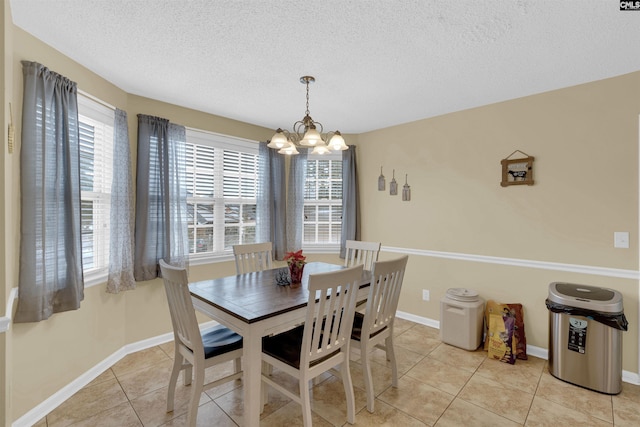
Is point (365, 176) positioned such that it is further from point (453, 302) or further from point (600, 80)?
point (600, 80)

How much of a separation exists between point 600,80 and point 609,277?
169cm

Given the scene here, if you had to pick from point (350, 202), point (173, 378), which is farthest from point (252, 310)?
point (350, 202)

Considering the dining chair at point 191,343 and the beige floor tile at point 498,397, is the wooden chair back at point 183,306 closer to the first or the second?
the dining chair at point 191,343

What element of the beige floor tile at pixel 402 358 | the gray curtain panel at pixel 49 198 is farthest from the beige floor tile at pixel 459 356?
the gray curtain panel at pixel 49 198

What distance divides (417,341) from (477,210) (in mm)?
1566

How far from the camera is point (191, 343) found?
176 centimetres

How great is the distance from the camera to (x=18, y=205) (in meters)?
1.83

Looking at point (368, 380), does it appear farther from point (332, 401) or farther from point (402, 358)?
point (402, 358)

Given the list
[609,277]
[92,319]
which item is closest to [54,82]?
[92,319]

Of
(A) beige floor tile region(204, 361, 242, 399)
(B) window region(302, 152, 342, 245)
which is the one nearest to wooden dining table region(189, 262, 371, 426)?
(A) beige floor tile region(204, 361, 242, 399)

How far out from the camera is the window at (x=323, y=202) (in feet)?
14.3

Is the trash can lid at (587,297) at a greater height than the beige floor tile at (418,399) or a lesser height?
greater

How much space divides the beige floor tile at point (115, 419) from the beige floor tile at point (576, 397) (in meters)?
2.94

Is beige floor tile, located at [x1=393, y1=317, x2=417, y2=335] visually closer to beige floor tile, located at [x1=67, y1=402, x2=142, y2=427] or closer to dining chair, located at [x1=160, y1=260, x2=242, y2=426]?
dining chair, located at [x1=160, y1=260, x2=242, y2=426]
